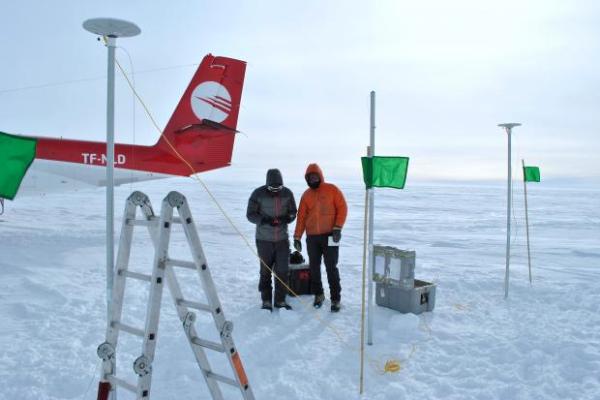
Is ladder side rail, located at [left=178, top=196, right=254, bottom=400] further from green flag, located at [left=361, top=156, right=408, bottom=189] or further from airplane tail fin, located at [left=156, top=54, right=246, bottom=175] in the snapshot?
airplane tail fin, located at [left=156, top=54, right=246, bottom=175]

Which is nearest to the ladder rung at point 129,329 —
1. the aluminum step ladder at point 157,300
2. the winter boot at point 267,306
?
the aluminum step ladder at point 157,300

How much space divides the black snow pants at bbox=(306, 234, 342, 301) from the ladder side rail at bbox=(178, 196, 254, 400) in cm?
281

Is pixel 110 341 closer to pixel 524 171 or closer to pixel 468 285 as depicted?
pixel 468 285

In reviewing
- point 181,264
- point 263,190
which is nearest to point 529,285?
point 263,190

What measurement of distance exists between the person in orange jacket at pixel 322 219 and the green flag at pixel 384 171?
1.18 m

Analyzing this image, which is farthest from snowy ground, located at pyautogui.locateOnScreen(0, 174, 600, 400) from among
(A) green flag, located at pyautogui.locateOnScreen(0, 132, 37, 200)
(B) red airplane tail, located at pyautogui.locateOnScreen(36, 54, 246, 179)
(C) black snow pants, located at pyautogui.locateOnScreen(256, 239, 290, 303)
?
(B) red airplane tail, located at pyautogui.locateOnScreen(36, 54, 246, 179)

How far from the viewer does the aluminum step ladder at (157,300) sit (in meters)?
2.58

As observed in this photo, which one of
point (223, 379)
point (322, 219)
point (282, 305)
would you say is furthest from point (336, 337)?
point (223, 379)

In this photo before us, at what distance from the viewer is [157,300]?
2611 millimetres

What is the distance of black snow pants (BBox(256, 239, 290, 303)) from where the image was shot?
223 inches

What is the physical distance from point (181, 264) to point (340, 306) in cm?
357

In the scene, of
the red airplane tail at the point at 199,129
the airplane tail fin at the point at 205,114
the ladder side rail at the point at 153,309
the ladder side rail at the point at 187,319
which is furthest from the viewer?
the airplane tail fin at the point at 205,114

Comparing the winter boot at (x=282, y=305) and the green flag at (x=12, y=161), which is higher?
the green flag at (x=12, y=161)

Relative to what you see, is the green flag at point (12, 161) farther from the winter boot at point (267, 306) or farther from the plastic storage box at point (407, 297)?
the plastic storage box at point (407, 297)
